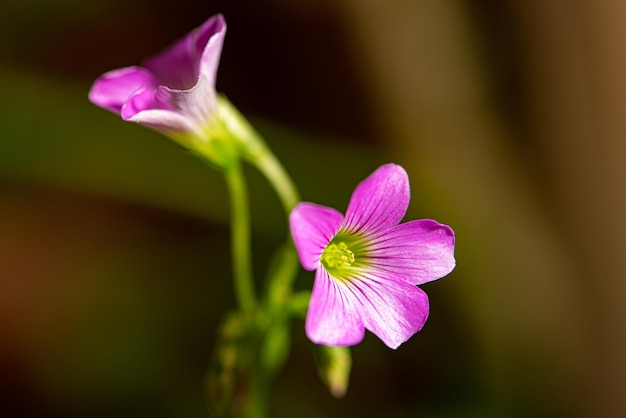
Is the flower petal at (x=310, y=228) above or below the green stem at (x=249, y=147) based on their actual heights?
below

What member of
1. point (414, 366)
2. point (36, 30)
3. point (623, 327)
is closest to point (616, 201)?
point (623, 327)

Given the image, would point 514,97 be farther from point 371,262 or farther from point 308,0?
point 371,262

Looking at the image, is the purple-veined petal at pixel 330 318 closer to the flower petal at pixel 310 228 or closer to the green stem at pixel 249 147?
the flower petal at pixel 310 228

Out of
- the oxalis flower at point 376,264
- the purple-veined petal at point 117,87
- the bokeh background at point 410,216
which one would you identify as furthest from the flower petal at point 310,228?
A: the bokeh background at point 410,216

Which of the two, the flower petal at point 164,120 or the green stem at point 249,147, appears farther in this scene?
the green stem at point 249,147

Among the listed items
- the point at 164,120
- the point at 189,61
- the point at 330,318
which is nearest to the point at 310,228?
the point at 330,318

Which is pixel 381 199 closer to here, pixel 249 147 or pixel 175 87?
pixel 249 147
